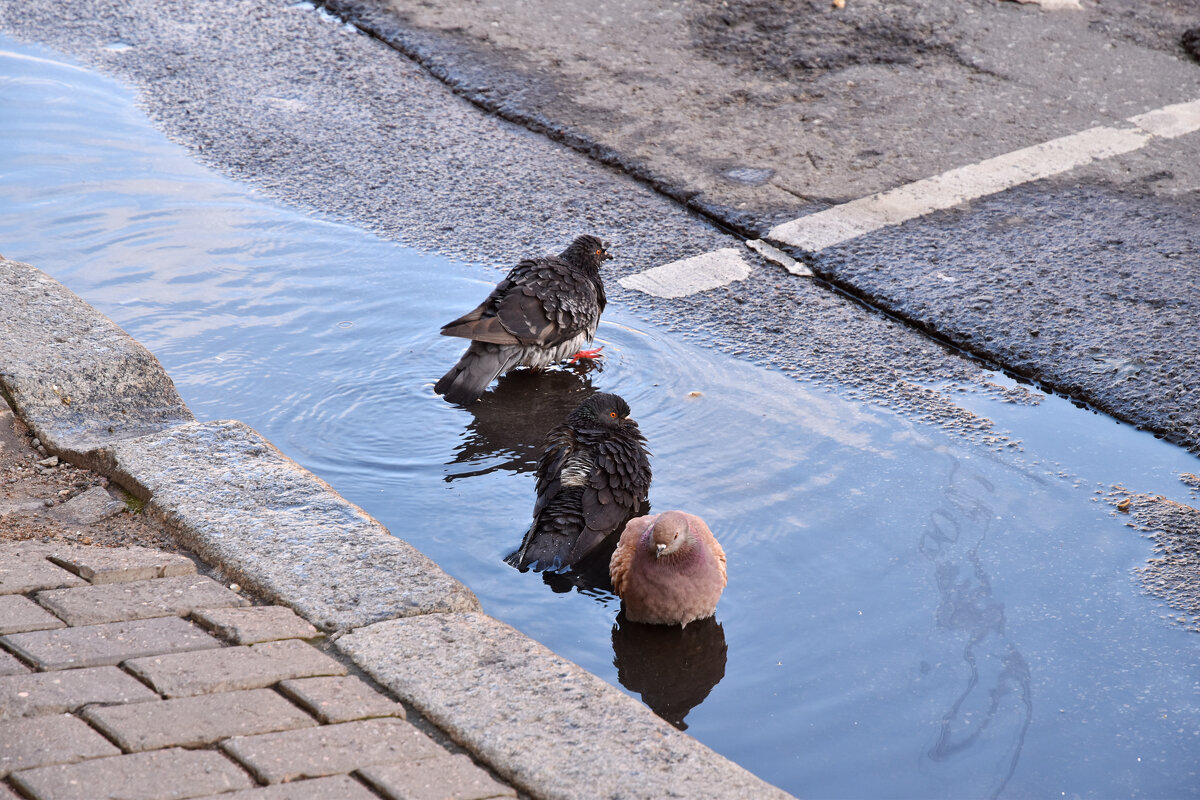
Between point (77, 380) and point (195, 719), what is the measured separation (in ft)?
6.68

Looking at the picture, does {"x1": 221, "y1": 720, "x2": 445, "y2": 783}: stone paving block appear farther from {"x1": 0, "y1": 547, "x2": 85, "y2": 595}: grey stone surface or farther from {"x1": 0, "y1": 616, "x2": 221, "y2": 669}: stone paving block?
{"x1": 0, "y1": 547, "x2": 85, "y2": 595}: grey stone surface

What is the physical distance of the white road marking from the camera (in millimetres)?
5941

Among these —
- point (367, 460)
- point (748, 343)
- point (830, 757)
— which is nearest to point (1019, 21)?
point (748, 343)

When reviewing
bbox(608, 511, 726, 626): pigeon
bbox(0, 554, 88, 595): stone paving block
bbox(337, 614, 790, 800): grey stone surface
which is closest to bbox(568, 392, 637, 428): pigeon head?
bbox(608, 511, 726, 626): pigeon

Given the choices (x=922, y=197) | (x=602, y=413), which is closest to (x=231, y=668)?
(x=602, y=413)

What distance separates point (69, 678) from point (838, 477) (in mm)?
2838

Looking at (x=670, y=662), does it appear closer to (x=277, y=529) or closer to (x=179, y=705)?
(x=277, y=529)

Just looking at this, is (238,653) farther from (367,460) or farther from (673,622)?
(367,460)

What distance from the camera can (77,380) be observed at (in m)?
4.10

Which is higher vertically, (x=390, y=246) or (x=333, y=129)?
(x=333, y=129)

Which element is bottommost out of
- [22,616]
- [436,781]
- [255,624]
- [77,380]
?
[436,781]

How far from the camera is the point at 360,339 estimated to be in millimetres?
5445

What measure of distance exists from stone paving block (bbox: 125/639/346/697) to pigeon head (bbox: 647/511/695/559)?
1.16 meters

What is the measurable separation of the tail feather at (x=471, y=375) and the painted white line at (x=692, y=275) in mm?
1093
